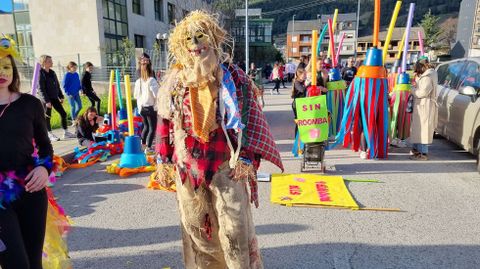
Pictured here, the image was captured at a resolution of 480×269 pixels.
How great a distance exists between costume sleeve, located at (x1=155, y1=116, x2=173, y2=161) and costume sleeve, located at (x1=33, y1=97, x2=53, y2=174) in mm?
688

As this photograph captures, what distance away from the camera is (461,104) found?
634 cm

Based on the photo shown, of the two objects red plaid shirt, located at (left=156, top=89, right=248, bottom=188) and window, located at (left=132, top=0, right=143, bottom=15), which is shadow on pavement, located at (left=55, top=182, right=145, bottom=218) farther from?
window, located at (left=132, top=0, right=143, bottom=15)

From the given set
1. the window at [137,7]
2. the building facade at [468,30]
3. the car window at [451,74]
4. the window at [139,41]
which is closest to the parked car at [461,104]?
the car window at [451,74]

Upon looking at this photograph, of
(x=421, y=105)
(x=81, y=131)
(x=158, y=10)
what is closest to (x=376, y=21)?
Result: (x=421, y=105)

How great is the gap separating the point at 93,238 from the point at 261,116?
2347 millimetres

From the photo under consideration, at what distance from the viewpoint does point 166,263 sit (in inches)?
121

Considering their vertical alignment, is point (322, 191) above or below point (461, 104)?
below

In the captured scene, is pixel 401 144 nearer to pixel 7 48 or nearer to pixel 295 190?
pixel 295 190

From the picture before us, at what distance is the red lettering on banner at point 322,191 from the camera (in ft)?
14.5

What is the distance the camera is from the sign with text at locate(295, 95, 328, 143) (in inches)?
216

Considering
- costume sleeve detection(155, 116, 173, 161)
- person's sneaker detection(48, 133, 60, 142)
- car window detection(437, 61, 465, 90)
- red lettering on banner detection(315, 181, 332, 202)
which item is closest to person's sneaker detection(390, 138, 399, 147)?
car window detection(437, 61, 465, 90)

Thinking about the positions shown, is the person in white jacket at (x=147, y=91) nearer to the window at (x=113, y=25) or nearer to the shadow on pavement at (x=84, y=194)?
the shadow on pavement at (x=84, y=194)

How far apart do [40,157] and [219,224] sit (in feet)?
3.96

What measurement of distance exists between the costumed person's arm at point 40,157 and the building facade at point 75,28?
19.1 m
